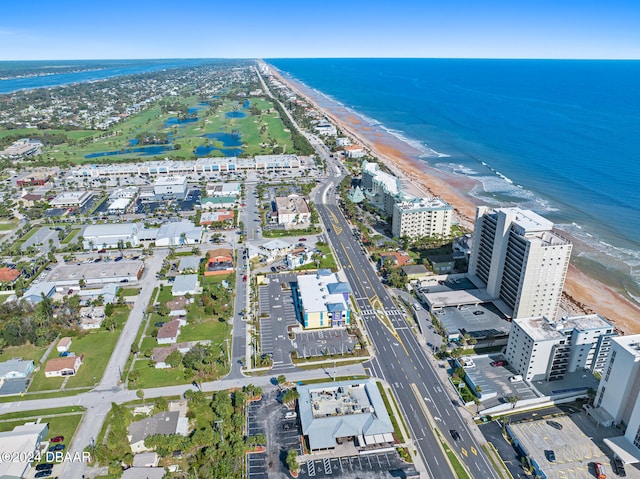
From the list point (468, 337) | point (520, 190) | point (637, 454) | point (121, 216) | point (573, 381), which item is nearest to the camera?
point (637, 454)

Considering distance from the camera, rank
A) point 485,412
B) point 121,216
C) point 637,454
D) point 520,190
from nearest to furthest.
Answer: point 637,454
point 485,412
point 121,216
point 520,190

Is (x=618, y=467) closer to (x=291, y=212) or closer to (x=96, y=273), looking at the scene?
(x=291, y=212)

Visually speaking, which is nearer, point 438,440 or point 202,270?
point 438,440

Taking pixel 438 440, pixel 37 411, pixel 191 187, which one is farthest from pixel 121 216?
pixel 438 440

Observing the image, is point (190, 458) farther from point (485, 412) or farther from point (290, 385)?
point (485, 412)

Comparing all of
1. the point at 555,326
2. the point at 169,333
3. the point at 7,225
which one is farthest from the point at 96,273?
the point at 555,326

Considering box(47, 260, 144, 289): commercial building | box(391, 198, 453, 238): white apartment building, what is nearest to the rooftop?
box(391, 198, 453, 238): white apartment building
